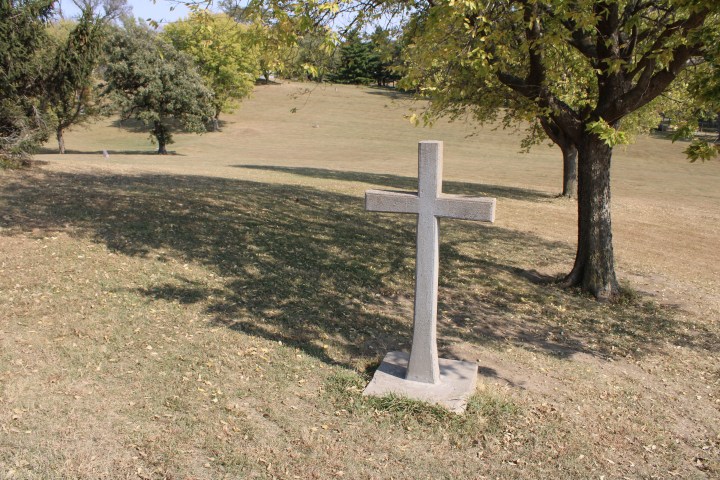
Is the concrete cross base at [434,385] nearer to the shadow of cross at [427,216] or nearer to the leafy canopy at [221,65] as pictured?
the shadow of cross at [427,216]

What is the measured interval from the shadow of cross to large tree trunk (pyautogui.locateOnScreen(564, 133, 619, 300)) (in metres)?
5.01

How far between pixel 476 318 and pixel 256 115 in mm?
65791

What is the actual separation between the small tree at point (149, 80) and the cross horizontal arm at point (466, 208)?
33015mm

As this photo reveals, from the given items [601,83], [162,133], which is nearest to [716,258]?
[601,83]

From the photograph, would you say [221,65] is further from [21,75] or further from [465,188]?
[21,75]

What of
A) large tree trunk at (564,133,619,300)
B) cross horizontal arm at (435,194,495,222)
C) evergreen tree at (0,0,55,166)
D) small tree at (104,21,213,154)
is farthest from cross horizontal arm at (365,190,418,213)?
small tree at (104,21,213,154)

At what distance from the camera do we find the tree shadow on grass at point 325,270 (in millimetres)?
7301

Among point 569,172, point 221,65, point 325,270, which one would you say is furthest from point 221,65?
point 325,270

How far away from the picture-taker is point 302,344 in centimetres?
654

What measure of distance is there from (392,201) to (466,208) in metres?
0.68

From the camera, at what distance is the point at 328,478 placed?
14.2 ft

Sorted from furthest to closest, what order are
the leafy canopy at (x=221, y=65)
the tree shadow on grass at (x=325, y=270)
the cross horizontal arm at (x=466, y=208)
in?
the leafy canopy at (x=221, y=65) < the tree shadow on grass at (x=325, y=270) < the cross horizontal arm at (x=466, y=208)

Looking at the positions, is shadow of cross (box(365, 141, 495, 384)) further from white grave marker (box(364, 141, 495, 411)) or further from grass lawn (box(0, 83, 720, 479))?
grass lawn (box(0, 83, 720, 479))

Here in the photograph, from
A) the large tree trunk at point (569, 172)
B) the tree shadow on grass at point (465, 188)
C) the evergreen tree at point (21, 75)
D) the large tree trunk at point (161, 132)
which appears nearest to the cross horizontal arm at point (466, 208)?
the evergreen tree at point (21, 75)
